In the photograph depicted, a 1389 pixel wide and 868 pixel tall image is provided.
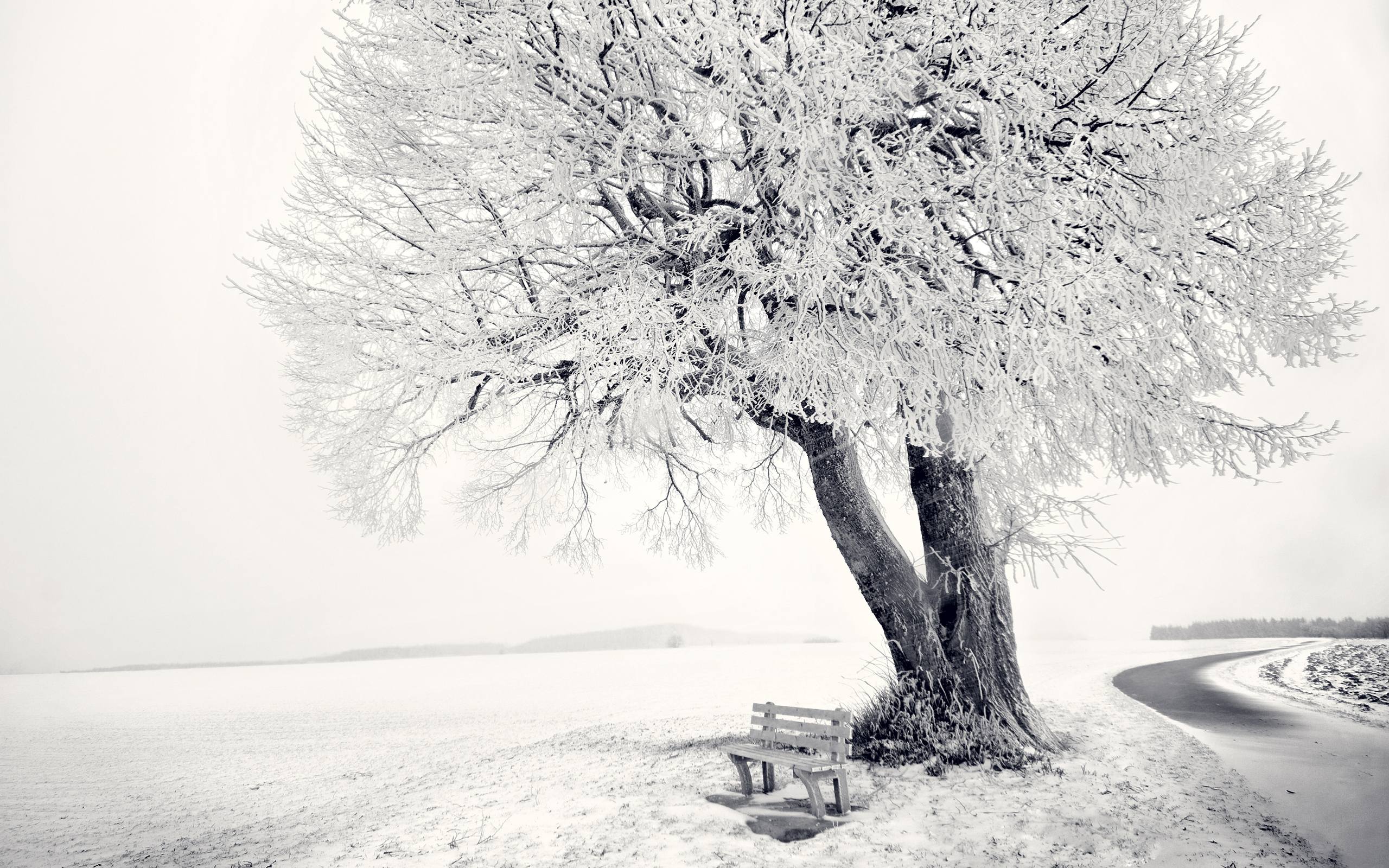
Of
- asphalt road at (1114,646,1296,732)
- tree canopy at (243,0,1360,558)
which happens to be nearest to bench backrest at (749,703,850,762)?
tree canopy at (243,0,1360,558)

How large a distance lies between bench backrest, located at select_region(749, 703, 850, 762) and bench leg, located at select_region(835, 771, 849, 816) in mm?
104

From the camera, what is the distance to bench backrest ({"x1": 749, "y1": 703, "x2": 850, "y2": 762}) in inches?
235

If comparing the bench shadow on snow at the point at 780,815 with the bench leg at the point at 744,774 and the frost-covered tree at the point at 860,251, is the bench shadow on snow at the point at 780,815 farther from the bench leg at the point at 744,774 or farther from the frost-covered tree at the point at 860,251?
the frost-covered tree at the point at 860,251

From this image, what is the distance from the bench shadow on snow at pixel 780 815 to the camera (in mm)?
5402

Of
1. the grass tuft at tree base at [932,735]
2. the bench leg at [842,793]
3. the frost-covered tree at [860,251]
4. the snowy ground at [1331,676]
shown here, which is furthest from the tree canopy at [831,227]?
the snowy ground at [1331,676]

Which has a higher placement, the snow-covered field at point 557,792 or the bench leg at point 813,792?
the bench leg at point 813,792

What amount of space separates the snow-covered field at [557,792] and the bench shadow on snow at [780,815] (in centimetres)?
11

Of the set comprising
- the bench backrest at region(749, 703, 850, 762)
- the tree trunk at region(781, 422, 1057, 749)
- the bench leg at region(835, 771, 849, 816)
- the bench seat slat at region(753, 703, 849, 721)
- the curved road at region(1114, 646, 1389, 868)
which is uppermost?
the tree trunk at region(781, 422, 1057, 749)

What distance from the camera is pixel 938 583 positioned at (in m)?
7.82

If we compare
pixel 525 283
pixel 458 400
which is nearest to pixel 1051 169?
pixel 525 283

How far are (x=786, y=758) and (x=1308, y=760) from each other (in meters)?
4.48

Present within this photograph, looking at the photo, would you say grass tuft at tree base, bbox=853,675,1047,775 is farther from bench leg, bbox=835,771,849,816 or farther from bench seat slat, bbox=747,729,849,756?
bench leg, bbox=835,771,849,816

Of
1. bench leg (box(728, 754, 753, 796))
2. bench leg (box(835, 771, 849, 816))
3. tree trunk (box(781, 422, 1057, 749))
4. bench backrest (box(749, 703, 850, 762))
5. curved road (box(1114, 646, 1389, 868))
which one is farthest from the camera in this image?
tree trunk (box(781, 422, 1057, 749))

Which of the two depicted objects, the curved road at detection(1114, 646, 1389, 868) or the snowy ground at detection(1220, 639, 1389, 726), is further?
the snowy ground at detection(1220, 639, 1389, 726)
